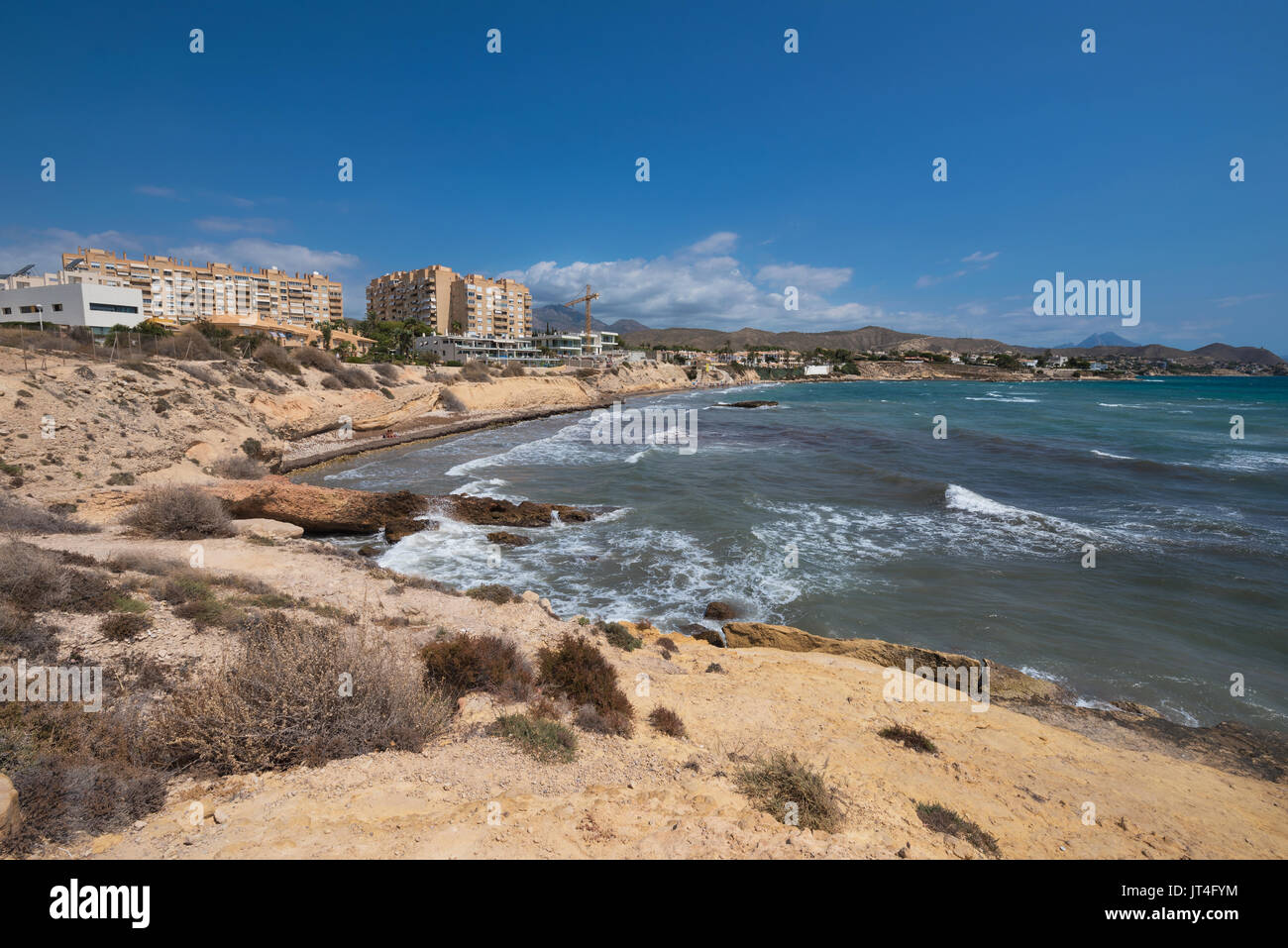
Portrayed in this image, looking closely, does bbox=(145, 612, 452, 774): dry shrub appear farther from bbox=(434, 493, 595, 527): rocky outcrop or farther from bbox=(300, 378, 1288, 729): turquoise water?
bbox=(434, 493, 595, 527): rocky outcrop

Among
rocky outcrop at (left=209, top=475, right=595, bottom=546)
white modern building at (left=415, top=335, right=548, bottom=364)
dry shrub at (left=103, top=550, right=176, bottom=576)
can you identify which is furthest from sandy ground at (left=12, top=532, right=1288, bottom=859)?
white modern building at (left=415, top=335, right=548, bottom=364)

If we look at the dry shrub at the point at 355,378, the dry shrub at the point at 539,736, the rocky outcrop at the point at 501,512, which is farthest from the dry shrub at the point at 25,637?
the dry shrub at the point at 355,378

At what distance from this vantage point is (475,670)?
22.3 ft

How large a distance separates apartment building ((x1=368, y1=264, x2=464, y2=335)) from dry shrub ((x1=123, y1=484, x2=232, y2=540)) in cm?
9187

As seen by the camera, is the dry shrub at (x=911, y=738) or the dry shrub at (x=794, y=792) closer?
the dry shrub at (x=794, y=792)

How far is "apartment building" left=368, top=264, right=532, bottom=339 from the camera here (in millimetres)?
108312

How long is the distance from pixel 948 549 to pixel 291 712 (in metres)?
15.2

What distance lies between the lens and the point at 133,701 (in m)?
5.04

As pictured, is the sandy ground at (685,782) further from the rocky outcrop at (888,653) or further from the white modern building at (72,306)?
the white modern building at (72,306)

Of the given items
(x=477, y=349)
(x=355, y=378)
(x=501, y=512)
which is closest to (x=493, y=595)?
(x=501, y=512)

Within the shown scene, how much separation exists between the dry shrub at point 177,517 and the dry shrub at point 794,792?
13.1m

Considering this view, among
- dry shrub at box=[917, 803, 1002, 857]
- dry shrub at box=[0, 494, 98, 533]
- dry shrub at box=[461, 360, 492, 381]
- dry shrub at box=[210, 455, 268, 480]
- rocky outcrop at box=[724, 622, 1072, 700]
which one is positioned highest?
dry shrub at box=[461, 360, 492, 381]

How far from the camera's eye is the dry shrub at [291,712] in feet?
15.0
